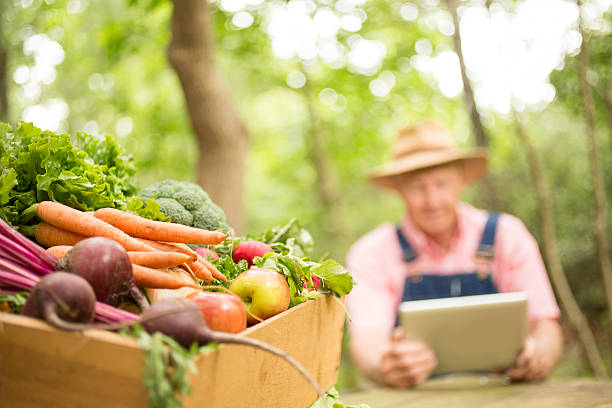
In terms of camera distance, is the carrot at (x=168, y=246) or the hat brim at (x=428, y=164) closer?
the carrot at (x=168, y=246)

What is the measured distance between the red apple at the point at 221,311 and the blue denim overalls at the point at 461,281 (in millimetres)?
2375

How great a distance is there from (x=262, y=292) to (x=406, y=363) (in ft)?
5.16

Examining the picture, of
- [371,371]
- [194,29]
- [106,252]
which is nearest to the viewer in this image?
[106,252]

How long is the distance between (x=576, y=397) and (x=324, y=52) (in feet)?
16.2

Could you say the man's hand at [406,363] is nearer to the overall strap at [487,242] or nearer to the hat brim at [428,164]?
the overall strap at [487,242]

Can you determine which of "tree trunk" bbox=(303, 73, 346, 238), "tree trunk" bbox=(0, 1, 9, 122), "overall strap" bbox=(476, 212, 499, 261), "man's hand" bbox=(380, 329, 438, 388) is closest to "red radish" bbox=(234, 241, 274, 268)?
"man's hand" bbox=(380, 329, 438, 388)

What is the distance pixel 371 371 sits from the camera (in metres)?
2.67

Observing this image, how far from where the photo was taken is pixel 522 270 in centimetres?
294

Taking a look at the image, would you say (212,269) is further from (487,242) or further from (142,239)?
(487,242)

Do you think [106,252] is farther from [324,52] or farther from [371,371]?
[324,52]

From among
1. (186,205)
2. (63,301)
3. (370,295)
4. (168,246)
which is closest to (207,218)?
(186,205)

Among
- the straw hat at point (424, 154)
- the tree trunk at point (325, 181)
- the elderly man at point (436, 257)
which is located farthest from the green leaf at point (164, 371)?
the tree trunk at point (325, 181)

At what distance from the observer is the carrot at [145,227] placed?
107cm

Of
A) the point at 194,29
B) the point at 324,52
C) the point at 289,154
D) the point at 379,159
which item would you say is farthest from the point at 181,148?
the point at 194,29
